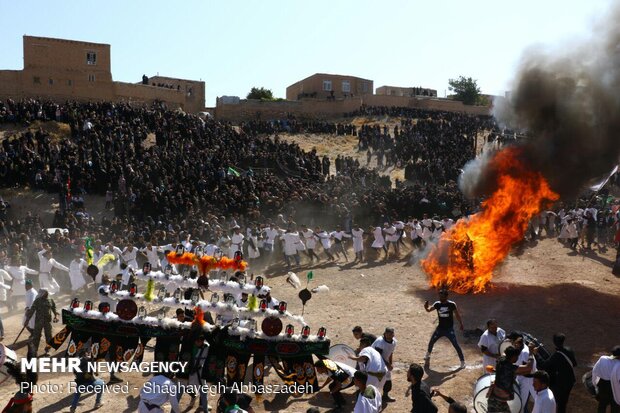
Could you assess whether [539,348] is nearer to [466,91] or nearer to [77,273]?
[77,273]

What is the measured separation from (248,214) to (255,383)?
516 inches

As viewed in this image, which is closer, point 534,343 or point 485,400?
point 485,400

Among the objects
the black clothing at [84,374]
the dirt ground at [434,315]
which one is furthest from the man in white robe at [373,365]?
the black clothing at [84,374]

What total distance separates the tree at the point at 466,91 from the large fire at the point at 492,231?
54.8 meters

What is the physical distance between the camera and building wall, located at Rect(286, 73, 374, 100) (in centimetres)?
5616

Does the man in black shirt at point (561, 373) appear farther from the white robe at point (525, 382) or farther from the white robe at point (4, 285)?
the white robe at point (4, 285)

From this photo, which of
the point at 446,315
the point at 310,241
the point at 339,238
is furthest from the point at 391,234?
the point at 446,315

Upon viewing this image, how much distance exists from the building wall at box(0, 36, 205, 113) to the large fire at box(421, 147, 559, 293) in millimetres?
30494

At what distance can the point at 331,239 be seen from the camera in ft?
68.2

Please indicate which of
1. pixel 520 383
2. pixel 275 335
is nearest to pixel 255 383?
pixel 275 335

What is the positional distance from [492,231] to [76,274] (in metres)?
12.0

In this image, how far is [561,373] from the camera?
8.21 metres

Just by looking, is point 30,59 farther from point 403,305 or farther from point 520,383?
point 520,383

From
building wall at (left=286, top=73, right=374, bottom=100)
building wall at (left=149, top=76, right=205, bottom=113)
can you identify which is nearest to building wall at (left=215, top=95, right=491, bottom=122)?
building wall at (left=149, top=76, right=205, bottom=113)
